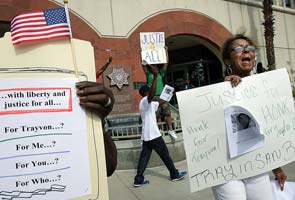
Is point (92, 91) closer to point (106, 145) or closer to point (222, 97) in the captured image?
point (106, 145)

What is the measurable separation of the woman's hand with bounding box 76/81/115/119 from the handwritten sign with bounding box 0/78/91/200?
0.03m

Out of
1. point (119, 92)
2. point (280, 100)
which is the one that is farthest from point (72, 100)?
point (119, 92)

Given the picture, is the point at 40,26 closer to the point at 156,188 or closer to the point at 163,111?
the point at 156,188

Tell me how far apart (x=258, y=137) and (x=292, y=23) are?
1967 centimetres

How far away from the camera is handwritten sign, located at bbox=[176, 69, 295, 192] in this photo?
291 centimetres

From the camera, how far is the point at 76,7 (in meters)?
12.9

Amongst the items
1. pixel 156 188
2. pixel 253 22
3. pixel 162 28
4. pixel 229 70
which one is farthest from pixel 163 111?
pixel 253 22

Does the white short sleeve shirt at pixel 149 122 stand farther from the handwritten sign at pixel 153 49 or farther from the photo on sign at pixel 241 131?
the photo on sign at pixel 241 131

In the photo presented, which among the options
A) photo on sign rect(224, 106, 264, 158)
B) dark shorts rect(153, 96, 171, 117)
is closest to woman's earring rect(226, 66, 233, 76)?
photo on sign rect(224, 106, 264, 158)

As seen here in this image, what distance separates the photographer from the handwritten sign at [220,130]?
9.53 ft

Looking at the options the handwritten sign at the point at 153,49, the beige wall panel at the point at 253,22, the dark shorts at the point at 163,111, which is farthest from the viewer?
the beige wall panel at the point at 253,22

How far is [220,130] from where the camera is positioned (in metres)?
2.96

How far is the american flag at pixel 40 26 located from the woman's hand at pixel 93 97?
0.24 m

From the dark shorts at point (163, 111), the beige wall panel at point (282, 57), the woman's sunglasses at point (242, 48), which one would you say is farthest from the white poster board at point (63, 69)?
the beige wall panel at point (282, 57)
